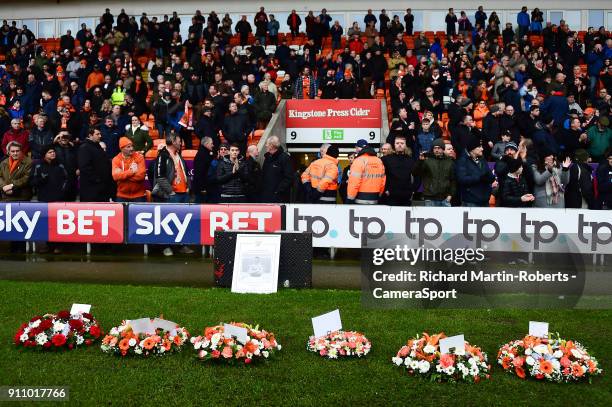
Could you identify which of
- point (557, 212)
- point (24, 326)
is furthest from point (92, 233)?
point (557, 212)

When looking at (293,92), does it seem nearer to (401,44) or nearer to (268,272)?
(401,44)

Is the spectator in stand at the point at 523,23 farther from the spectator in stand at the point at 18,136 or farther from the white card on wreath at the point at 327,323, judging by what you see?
the white card on wreath at the point at 327,323

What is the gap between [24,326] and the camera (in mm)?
7625

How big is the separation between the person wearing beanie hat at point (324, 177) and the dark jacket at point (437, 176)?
1523 mm

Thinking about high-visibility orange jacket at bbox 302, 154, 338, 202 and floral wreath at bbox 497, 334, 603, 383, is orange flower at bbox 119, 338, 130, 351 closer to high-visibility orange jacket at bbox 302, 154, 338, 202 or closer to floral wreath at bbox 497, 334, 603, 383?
floral wreath at bbox 497, 334, 603, 383

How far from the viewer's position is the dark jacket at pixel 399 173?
13352 mm

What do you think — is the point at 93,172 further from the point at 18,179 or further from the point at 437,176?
the point at 437,176

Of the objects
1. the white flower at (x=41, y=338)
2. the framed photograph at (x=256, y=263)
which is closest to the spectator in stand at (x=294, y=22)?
Result: the framed photograph at (x=256, y=263)

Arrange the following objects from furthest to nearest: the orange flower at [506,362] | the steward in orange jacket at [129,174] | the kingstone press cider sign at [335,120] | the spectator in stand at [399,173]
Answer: the kingstone press cider sign at [335,120], the steward in orange jacket at [129,174], the spectator in stand at [399,173], the orange flower at [506,362]

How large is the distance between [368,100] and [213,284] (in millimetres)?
10824

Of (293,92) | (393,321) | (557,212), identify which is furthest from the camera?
(293,92)

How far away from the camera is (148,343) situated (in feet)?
23.5

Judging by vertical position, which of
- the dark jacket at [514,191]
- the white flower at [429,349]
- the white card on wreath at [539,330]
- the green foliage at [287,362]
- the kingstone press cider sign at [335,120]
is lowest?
the green foliage at [287,362]

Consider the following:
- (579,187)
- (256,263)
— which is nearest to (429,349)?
(256,263)
